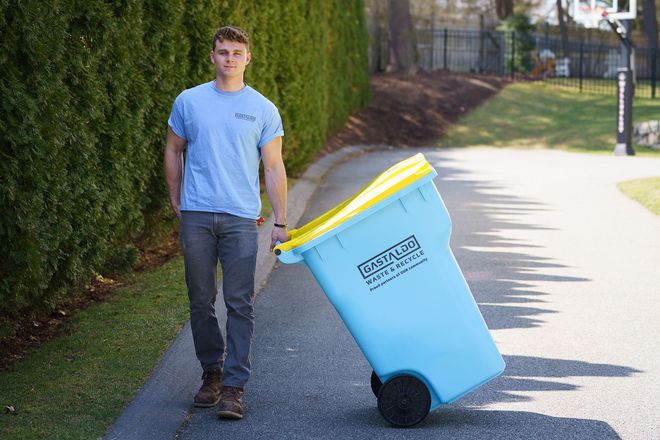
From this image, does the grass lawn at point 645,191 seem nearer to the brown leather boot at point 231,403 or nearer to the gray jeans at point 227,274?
the gray jeans at point 227,274

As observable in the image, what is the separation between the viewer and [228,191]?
5668mm

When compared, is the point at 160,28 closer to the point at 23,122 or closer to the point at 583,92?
the point at 23,122

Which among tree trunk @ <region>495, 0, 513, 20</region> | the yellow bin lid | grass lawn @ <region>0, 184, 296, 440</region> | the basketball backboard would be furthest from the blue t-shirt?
tree trunk @ <region>495, 0, 513, 20</region>

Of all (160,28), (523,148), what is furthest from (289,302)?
(523,148)

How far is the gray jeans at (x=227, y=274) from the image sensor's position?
565 centimetres

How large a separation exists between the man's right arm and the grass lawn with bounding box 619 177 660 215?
9.22 m

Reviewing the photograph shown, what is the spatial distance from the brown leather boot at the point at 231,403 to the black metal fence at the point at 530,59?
32.8 metres

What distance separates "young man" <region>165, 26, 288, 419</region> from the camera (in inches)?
222

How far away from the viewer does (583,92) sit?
120 ft

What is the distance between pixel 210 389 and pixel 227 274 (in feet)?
2.05

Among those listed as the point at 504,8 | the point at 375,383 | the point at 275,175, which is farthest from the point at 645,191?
the point at 504,8

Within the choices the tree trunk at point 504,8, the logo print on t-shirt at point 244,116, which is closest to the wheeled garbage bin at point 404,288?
the logo print on t-shirt at point 244,116

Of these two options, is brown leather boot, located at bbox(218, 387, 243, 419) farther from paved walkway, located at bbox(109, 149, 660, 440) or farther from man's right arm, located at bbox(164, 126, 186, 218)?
man's right arm, located at bbox(164, 126, 186, 218)

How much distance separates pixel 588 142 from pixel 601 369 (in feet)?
67.9
